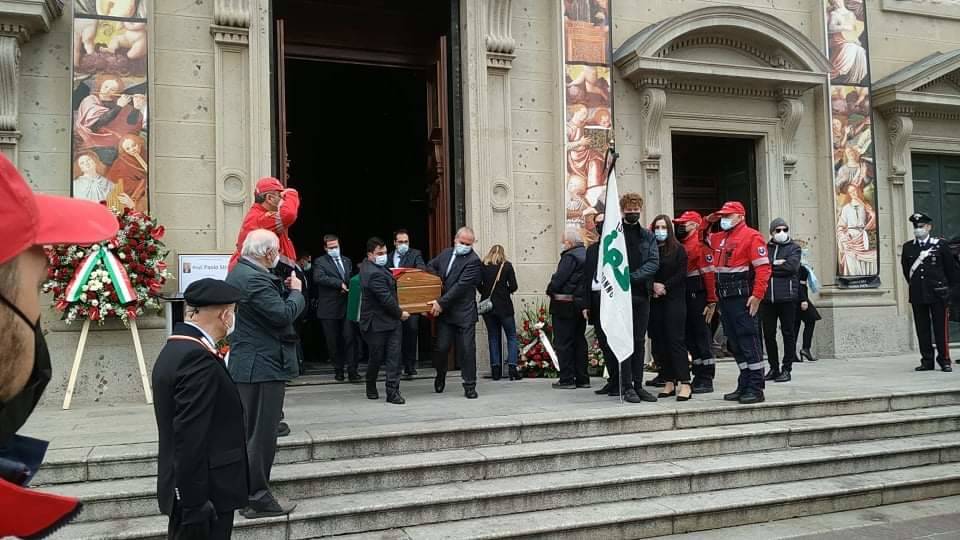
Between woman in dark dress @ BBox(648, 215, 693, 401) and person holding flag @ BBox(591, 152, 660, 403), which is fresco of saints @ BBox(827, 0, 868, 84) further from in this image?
person holding flag @ BBox(591, 152, 660, 403)

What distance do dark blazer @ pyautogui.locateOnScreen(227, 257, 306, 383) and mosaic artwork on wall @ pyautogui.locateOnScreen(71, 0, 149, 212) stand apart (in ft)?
14.8

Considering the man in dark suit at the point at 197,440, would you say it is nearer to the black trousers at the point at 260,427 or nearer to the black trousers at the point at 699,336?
the black trousers at the point at 260,427

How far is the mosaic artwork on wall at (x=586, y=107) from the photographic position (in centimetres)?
1041

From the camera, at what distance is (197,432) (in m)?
3.10

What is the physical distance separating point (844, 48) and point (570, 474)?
32.5ft

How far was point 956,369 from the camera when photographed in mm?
9930

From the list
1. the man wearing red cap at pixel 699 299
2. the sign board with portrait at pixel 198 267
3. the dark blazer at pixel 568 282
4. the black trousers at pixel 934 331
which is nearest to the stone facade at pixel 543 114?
the sign board with portrait at pixel 198 267

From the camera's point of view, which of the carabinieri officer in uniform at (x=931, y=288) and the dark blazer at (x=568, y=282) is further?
the carabinieri officer in uniform at (x=931, y=288)

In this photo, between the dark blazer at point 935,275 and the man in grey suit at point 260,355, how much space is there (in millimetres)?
8803

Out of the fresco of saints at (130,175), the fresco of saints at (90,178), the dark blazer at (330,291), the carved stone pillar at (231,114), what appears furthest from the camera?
the dark blazer at (330,291)

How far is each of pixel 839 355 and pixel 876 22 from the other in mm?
5818

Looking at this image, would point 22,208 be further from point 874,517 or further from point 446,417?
point 874,517

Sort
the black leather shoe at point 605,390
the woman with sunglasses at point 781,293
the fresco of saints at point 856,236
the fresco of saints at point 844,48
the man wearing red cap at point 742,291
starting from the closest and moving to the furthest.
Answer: the man wearing red cap at point 742,291
the black leather shoe at point 605,390
the woman with sunglasses at point 781,293
the fresco of saints at point 856,236
the fresco of saints at point 844,48

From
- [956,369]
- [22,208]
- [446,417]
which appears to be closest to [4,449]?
[22,208]
